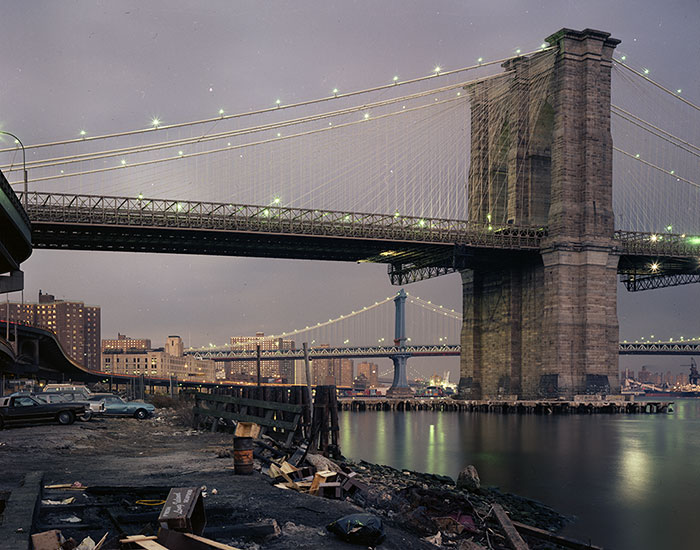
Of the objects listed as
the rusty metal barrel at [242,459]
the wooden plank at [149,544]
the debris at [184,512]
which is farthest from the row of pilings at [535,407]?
the wooden plank at [149,544]

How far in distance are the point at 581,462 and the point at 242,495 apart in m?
27.5

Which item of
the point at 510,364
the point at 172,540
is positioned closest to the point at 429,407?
the point at 510,364

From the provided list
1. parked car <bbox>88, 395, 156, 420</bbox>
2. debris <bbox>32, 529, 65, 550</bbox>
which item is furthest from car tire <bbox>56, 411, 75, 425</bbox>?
debris <bbox>32, 529, 65, 550</bbox>

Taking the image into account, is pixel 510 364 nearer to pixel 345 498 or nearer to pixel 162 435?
pixel 162 435

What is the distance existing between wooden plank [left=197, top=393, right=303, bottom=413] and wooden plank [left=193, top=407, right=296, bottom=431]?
41 cm

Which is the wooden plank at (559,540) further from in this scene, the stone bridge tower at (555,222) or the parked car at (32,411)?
the stone bridge tower at (555,222)

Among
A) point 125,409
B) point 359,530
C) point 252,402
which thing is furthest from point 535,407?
point 359,530

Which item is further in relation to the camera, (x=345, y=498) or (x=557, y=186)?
(x=557, y=186)

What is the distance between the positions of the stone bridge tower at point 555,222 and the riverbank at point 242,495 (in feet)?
161

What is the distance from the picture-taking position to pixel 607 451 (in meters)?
43.0

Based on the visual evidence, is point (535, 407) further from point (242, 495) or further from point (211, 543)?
point (211, 543)

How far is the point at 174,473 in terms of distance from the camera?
1692cm

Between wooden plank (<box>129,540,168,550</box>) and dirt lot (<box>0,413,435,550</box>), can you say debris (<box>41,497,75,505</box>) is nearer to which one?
dirt lot (<box>0,413,435,550</box>)

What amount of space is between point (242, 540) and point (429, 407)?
281 feet
